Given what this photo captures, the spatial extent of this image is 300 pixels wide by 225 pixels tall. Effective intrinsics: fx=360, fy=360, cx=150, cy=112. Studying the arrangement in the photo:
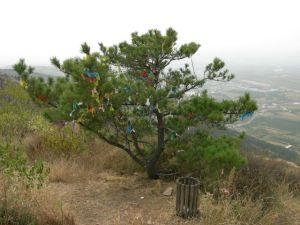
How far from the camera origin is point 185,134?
5402 millimetres

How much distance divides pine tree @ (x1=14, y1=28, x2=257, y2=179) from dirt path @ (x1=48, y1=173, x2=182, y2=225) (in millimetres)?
470

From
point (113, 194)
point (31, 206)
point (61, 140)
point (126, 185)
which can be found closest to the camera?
point (31, 206)

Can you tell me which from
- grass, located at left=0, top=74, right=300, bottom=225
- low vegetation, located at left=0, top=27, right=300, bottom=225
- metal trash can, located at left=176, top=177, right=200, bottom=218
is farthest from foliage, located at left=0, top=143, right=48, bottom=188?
metal trash can, located at left=176, top=177, right=200, bottom=218

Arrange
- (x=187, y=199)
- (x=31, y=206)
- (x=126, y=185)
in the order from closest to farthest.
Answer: (x=31, y=206) → (x=187, y=199) → (x=126, y=185)

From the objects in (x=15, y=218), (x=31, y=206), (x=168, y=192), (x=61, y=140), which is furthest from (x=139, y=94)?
(x=61, y=140)

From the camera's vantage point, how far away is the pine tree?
14.8ft

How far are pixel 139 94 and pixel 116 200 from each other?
1.54 metres

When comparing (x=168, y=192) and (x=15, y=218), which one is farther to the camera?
(x=168, y=192)

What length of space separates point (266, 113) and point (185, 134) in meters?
83.1

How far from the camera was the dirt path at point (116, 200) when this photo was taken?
4281 mm

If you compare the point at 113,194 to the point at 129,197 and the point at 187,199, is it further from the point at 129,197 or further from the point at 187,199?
the point at 187,199

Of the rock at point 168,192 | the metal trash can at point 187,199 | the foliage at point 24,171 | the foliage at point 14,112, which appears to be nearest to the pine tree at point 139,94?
the rock at point 168,192

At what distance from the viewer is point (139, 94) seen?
15.0ft

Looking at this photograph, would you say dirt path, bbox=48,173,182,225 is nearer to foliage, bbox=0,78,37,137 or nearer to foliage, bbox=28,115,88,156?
foliage, bbox=28,115,88,156
